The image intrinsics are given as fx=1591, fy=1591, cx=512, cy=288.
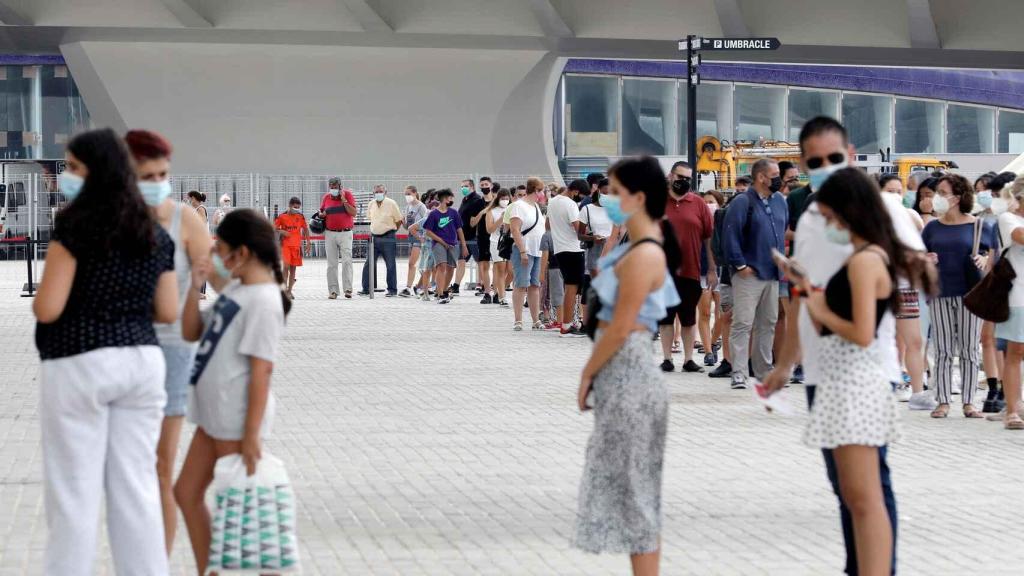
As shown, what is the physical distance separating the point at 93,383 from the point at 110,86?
32.5m

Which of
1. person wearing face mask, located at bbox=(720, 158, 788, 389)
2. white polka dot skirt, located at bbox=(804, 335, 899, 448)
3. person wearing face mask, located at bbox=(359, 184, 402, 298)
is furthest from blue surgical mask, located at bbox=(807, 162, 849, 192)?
person wearing face mask, located at bbox=(359, 184, 402, 298)

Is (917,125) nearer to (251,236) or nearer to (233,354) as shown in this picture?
(251,236)

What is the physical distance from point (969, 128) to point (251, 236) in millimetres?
55516

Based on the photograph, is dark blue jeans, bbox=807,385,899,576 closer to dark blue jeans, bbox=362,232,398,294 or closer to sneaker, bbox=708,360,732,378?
sneaker, bbox=708,360,732,378

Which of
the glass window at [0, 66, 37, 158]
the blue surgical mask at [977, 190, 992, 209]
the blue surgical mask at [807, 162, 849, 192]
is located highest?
the glass window at [0, 66, 37, 158]

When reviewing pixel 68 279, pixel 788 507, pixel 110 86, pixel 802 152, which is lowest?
pixel 788 507

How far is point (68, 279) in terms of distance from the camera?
510 centimetres

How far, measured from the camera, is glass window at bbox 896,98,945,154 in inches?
2250

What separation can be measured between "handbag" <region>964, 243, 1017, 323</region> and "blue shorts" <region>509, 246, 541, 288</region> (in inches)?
346

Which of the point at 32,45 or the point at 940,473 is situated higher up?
the point at 32,45

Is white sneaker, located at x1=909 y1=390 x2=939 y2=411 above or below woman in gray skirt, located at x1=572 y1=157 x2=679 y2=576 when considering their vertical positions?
below

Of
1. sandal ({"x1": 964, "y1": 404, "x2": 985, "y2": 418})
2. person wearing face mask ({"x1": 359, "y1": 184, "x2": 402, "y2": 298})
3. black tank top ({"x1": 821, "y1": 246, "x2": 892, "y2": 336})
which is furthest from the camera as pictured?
person wearing face mask ({"x1": 359, "y1": 184, "x2": 402, "y2": 298})

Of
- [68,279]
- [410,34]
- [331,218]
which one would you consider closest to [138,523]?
[68,279]

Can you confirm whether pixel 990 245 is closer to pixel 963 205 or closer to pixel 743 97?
pixel 963 205
